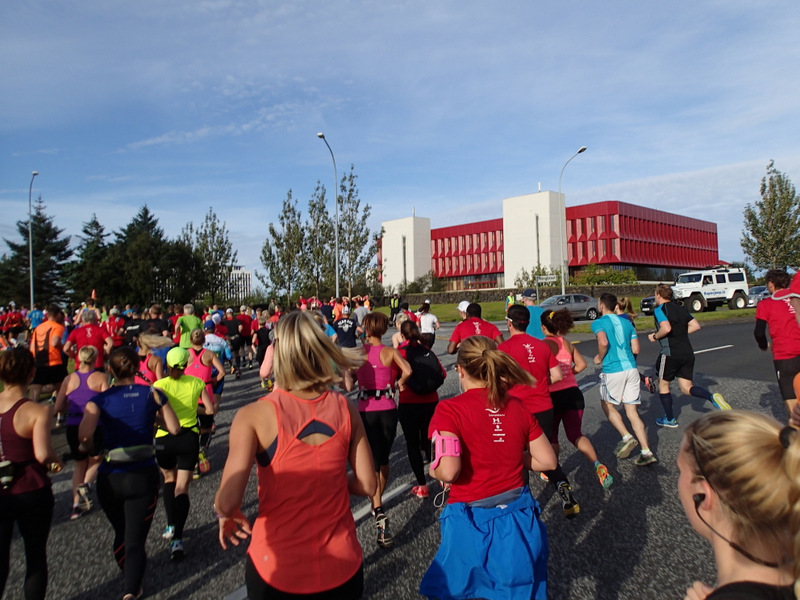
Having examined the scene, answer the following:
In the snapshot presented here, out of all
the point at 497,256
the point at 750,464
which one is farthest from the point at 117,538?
the point at 497,256

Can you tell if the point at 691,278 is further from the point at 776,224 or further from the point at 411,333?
the point at 411,333

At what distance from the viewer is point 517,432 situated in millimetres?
2893

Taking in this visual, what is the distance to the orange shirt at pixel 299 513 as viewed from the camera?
225cm

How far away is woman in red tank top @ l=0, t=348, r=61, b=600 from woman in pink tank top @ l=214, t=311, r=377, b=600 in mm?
1874

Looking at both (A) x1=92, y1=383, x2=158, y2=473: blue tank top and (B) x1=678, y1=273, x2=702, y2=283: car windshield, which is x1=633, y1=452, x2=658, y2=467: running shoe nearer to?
(A) x1=92, y1=383, x2=158, y2=473: blue tank top

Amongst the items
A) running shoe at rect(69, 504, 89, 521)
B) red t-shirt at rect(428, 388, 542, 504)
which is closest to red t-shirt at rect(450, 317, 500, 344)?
red t-shirt at rect(428, 388, 542, 504)

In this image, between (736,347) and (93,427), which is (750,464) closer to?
(93,427)

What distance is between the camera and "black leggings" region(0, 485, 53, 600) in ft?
11.2

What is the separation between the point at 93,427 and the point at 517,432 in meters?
2.82

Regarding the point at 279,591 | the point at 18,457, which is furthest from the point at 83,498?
the point at 279,591

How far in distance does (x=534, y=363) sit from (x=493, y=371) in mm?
2242

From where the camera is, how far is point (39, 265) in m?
59.3

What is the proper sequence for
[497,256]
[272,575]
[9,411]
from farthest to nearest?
[497,256] → [9,411] → [272,575]

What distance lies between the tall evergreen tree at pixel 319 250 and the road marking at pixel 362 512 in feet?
93.9
